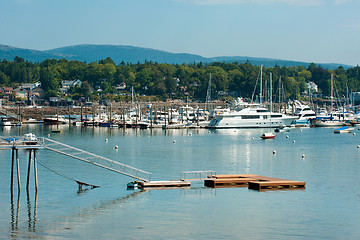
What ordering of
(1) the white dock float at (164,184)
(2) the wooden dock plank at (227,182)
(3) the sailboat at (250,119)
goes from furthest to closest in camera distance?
1. (3) the sailboat at (250,119)
2. (2) the wooden dock plank at (227,182)
3. (1) the white dock float at (164,184)

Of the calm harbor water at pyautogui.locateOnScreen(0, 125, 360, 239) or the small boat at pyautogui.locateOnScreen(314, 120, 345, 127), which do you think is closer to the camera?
the calm harbor water at pyautogui.locateOnScreen(0, 125, 360, 239)

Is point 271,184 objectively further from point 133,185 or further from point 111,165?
point 111,165

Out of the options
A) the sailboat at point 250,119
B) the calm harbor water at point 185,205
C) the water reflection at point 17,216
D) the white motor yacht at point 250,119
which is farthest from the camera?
the sailboat at point 250,119

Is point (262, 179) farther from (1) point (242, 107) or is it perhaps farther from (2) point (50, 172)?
(1) point (242, 107)

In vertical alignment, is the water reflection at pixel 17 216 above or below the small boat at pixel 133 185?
below

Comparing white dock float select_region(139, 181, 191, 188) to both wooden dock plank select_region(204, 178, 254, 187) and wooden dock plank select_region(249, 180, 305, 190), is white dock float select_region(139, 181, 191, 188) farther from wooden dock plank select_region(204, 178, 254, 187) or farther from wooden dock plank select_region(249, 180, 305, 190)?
wooden dock plank select_region(249, 180, 305, 190)

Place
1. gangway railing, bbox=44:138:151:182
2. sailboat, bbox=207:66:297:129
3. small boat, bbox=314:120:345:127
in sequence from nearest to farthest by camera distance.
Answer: gangway railing, bbox=44:138:151:182 < sailboat, bbox=207:66:297:129 < small boat, bbox=314:120:345:127

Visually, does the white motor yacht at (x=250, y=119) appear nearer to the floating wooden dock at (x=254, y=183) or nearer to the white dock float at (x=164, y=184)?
the floating wooden dock at (x=254, y=183)

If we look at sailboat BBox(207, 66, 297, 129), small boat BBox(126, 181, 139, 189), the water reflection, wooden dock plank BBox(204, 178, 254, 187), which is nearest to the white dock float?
small boat BBox(126, 181, 139, 189)

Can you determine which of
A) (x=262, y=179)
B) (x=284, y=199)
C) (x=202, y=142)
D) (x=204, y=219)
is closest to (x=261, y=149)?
(x=202, y=142)

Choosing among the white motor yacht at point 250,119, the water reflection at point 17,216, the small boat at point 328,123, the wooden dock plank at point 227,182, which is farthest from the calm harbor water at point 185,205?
the small boat at point 328,123

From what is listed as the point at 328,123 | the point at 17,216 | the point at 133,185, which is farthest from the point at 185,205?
the point at 328,123

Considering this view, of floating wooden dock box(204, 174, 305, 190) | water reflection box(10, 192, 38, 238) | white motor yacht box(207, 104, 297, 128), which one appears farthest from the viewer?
white motor yacht box(207, 104, 297, 128)

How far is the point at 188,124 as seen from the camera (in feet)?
528
